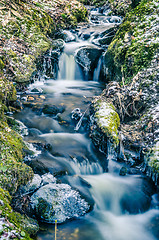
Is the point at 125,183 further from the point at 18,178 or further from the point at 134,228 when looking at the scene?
the point at 18,178

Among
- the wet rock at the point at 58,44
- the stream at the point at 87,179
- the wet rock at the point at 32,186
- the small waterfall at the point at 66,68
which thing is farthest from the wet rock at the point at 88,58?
the wet rock at the point at 32,186

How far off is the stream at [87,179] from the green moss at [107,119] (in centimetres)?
46

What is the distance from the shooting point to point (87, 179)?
4.27m

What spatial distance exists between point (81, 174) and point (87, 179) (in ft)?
0.64

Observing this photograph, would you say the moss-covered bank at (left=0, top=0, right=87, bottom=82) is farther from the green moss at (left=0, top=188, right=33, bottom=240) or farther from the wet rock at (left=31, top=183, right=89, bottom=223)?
the green moss at (left=0, top=188, right=33, bottom=240)

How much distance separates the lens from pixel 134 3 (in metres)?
8.81

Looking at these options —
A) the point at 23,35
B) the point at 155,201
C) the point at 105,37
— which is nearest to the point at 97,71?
the point at 105,37

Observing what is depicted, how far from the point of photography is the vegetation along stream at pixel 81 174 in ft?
10.5

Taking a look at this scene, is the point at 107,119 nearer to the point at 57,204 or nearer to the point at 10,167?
the point at 57,204

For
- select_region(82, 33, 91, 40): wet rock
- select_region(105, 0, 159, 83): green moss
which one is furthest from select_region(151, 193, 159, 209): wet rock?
select_region(82, 33, 91, 40): wet rock

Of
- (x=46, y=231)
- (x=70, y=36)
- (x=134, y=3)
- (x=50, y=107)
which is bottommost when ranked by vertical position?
(x=46, y=231)

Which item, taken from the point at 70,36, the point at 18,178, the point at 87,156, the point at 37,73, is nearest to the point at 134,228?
the point at 87,156

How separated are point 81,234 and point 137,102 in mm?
3976

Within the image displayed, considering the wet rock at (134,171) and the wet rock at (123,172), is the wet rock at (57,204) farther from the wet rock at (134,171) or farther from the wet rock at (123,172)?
the wet rock at (134,171)
